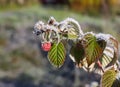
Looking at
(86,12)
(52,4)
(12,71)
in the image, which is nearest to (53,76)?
(12,71)

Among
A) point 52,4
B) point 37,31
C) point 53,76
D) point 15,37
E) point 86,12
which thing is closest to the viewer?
point 37,31

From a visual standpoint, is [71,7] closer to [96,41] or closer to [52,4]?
[52,4]

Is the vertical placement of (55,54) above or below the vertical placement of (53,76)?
above

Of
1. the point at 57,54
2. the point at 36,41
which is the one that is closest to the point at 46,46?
the point at 57,54

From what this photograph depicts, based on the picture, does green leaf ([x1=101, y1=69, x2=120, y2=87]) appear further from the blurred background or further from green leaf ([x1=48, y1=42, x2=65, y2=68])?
the blurred background

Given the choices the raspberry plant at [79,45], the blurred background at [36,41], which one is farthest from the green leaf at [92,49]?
the blurred background at [36,41]
